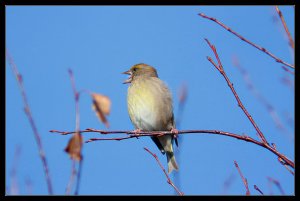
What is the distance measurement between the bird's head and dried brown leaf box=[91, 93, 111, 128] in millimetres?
3701

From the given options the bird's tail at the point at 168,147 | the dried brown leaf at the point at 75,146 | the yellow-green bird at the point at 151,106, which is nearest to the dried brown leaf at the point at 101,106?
the dried brown leaf at the point at 75,146

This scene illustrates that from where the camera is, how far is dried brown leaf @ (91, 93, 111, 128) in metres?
2.61

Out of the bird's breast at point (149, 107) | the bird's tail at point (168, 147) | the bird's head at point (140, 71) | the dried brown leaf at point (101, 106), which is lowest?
the bird's tail at point (168, 147)

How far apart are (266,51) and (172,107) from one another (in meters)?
4.06

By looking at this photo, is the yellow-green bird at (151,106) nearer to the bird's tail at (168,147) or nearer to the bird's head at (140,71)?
the bird's tail at (168,147)

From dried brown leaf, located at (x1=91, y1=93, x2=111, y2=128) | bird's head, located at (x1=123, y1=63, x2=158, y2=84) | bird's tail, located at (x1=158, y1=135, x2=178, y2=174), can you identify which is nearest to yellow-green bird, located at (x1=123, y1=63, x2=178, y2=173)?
bird's tail, located at (x1=158, y1=135, x2=178, y2=174)

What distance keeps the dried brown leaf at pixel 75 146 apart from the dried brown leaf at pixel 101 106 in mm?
199

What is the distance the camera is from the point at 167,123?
604cm

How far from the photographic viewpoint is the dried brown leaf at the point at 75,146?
2.29 m

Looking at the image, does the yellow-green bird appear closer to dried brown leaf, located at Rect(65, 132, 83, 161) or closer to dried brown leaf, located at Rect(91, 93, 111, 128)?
dried brown leaf, located at Rect(91, 93, 111, 128)

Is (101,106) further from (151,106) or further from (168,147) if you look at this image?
(168,147)

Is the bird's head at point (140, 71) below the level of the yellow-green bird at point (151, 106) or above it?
above

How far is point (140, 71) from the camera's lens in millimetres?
6605

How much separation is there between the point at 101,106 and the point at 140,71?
13.0 feet
